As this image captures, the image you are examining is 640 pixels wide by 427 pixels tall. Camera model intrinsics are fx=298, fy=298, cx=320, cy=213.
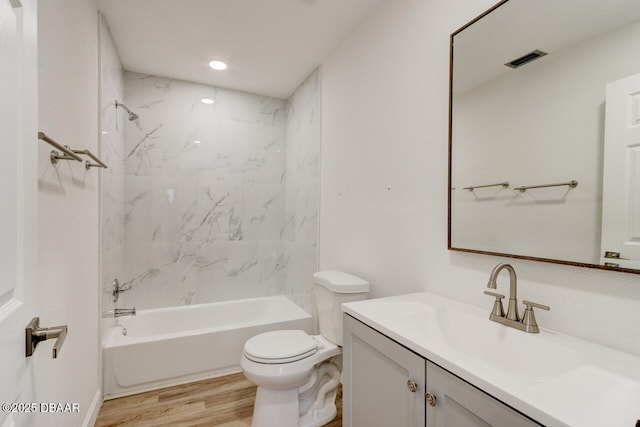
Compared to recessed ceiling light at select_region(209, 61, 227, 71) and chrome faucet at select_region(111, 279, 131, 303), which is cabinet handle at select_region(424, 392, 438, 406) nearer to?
chrome faucet at select_region(111, 279, 131, 303)

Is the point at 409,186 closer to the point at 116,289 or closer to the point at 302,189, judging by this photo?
the point at 302,189

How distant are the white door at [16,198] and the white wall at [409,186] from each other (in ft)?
4.67

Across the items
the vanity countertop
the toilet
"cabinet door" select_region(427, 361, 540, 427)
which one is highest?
the vanity countertop

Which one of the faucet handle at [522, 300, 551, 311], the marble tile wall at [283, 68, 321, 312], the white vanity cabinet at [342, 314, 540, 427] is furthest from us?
the marble tile wall at [283, 68, 321, 312]

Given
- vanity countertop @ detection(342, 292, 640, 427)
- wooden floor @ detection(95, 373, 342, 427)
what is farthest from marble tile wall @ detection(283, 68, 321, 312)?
vanity countertop @ detection(342, 292, 640, 427)

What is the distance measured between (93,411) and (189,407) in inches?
21.3

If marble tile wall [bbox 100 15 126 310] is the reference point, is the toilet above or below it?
below

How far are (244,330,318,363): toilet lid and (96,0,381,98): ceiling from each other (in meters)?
2.08

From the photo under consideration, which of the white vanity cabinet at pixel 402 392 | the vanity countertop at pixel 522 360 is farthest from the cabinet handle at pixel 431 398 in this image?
the vanity countertop at pixel 522 360

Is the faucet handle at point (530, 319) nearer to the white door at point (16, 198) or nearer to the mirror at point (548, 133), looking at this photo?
the mirror at point (548, 133)

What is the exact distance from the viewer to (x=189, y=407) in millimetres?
1989

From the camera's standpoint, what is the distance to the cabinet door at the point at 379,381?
3.02 feet

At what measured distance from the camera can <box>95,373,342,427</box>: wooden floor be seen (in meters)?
1.84

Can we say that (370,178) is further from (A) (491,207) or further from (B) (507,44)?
(B) (507,44)
